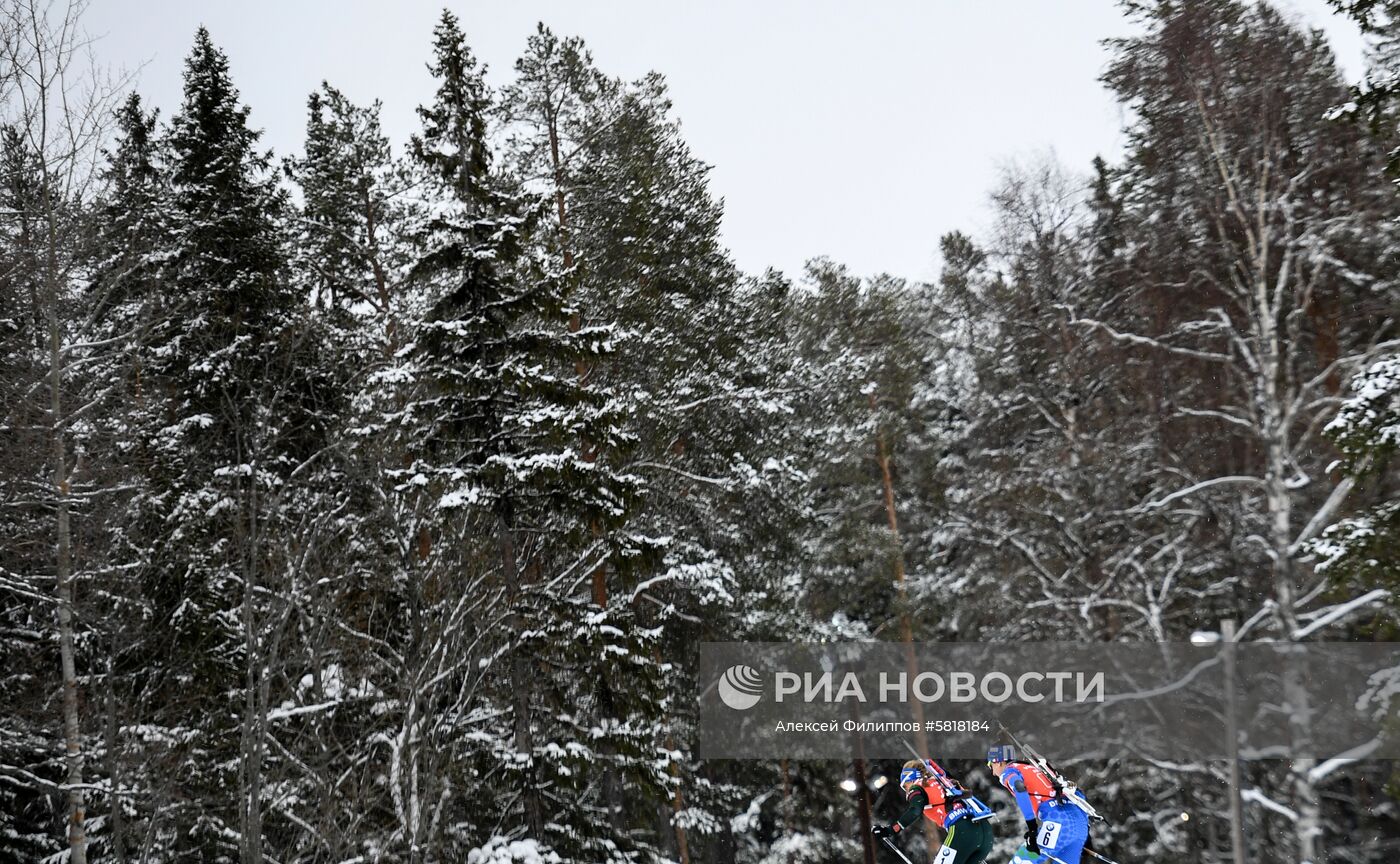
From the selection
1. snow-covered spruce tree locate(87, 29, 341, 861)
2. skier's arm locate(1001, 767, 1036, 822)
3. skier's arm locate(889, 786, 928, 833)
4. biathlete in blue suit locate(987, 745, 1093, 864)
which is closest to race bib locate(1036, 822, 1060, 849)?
biathlete in blue suit locate(987, 745, 1093, 864)

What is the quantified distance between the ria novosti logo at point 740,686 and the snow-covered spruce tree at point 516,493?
5.90 meters

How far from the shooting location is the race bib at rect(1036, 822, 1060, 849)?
8.59 m

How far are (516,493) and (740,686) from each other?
884 cm

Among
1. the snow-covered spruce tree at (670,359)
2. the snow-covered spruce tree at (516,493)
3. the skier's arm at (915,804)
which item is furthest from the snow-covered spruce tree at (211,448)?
the skier's arm at (915,804)

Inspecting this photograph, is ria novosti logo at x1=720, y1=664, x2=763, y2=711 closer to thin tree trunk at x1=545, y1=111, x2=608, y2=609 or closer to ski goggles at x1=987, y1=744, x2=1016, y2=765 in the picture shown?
thin tree trunk at x1=545, y1=111, x2=608, y2=609

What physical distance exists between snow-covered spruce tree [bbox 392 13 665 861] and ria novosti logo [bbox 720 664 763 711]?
590 cm

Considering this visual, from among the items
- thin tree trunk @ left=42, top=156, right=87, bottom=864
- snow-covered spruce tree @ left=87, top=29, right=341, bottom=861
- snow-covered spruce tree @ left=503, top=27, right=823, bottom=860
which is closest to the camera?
thin tree trunk @ left=42, top=156, right=87, bottom=864

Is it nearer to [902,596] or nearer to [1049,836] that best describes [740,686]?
[902,596]

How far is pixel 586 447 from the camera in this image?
672 inches

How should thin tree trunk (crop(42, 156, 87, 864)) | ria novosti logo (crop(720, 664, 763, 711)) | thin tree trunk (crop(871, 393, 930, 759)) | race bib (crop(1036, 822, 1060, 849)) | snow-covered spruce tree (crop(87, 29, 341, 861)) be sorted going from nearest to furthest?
race bib (crop(1036, 822, 1060, 849)) < thin tree trunk (crop(42, 156, 87, 864)) < snow-covered spruce tree (crop(87, 29, 341, 861)) < ria novosti logo (crop(720, 664, 763, 711)) < thin tree trunk (crop(871, 393, 930, 759))

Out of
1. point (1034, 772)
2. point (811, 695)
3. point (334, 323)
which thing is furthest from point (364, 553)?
point (811, 695)

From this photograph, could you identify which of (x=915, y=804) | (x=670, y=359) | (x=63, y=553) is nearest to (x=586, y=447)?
(x=670, y=359)

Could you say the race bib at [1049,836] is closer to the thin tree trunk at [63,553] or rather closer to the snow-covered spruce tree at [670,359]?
the snow-covered spruce tree at [670,359]

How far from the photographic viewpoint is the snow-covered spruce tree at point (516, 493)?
505 inches
